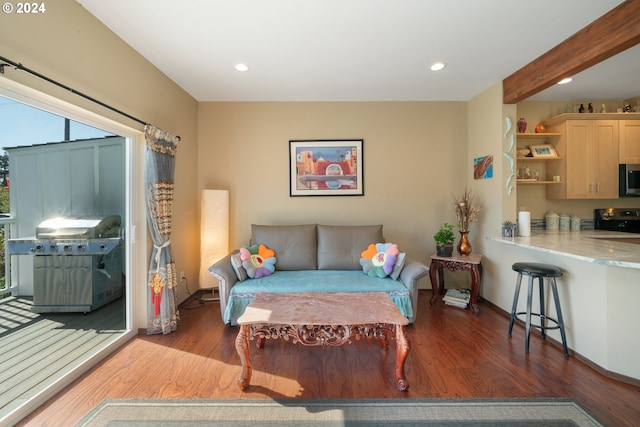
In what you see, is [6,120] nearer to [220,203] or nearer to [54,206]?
[54,206]

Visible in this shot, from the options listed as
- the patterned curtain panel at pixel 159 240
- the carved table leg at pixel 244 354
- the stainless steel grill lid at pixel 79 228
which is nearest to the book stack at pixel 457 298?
the carved table leg at pixel 244 354

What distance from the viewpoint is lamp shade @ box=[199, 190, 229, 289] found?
3.38m

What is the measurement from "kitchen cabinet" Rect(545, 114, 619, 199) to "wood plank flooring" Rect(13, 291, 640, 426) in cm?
216

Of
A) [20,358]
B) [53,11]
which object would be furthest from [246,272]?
[53,11]

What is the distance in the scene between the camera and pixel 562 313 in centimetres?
235

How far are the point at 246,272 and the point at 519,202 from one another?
12.1 ft

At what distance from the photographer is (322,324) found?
1784 millimetres

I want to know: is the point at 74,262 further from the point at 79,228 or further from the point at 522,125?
the point at 522,125

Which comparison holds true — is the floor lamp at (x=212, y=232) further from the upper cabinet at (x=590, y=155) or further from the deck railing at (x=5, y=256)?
the upper cabinet at (x=590, y=155)

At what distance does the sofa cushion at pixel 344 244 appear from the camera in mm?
3326

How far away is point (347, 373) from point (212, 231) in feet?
7.69

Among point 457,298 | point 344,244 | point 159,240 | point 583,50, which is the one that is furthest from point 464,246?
point 159,240

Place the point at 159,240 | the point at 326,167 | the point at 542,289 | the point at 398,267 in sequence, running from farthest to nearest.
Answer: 1. the point at 326,167
2. the point at 398,267
3. the point at 159,240
4. the point at 542,289

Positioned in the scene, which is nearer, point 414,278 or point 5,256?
point 5,256
